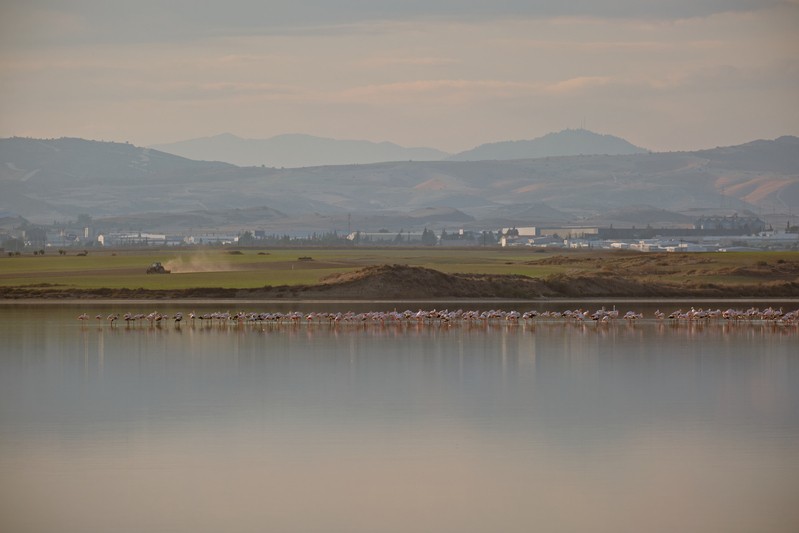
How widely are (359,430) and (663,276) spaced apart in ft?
180

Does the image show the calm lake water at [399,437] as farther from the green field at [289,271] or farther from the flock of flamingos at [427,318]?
the green field at [289,271]

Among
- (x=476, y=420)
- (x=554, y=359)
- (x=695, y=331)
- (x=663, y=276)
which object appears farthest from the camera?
(x=663, y=276)

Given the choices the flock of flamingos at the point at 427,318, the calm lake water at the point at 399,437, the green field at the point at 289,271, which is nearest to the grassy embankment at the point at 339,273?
the green field at the point at 289,271

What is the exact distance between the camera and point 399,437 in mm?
22766

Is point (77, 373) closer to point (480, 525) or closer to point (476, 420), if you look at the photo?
point (476, 420)

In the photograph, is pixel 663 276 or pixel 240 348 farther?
pixel 663 276

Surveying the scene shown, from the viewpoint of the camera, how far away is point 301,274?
7894 cm

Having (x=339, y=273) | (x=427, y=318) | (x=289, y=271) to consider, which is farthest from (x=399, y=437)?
(x=289, y=271)

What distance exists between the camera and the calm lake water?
57.5 feet

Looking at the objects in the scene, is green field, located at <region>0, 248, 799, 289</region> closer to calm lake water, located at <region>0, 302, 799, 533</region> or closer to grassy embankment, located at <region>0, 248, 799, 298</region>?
grassy embankment, located at <region>0, 248, 799, 298</region>

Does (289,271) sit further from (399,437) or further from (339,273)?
(399,437)

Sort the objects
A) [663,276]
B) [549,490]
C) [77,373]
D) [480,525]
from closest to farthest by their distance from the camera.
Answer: [480,525] < [549,490] < [77,373] < [663,276]

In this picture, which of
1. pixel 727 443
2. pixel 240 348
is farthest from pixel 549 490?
pixel 240 348

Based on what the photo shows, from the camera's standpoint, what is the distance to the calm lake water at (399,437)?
57.5ft
